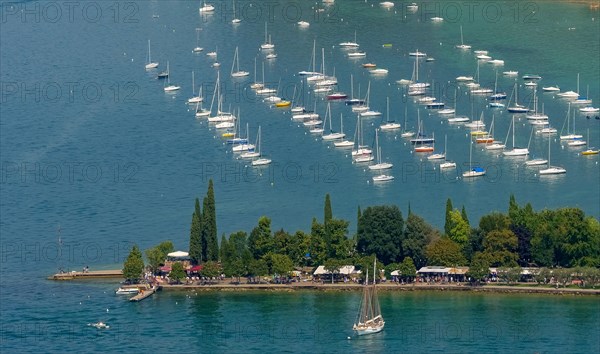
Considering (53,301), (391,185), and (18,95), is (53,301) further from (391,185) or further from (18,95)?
(18,95)

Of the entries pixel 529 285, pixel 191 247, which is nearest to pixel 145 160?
pixel 191 247

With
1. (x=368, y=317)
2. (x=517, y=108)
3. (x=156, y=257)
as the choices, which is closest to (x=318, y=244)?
(x=156, y=257)

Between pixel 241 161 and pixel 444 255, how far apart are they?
21487 millimetres

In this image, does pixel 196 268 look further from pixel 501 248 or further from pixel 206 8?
pixel 206 8

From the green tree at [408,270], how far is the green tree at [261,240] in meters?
5.74

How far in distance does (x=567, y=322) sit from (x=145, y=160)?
108ft

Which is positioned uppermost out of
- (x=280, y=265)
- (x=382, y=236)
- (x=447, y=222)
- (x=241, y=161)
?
(x=241, y=161)

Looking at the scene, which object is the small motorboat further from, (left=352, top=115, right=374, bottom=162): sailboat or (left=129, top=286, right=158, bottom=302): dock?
(left=352, top=115, right=374, bottom=162): sailboat

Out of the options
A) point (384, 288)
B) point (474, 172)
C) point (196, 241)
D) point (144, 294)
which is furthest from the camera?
point (474, 172)

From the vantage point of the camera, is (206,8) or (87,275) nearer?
(87,275)

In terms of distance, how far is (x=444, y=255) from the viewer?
105500mm

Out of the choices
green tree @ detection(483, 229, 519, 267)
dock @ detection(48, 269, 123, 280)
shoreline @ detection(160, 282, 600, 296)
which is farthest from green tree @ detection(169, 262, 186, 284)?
green tree @ detection(483, 229, 519, 267)

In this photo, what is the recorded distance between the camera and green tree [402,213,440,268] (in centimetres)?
10594

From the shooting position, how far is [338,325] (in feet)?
327
